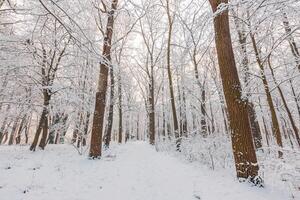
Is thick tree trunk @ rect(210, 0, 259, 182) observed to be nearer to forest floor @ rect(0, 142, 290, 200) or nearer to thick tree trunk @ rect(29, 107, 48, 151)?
forest floor @ rect(0, 142, 290, 200)

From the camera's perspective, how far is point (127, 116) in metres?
38.8

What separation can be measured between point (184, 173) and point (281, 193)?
2794 millimetres

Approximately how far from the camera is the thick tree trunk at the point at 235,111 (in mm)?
5281

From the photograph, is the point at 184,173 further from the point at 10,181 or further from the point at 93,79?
the point at 93,79

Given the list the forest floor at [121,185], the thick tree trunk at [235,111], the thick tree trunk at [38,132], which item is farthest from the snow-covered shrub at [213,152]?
the thick tree trunk at [38,132]

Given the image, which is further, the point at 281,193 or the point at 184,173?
the point at 184,173

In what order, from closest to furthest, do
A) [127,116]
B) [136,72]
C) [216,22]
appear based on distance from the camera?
[216,22], [136,72], [127,116]

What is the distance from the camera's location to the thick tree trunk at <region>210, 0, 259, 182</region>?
5.28 m

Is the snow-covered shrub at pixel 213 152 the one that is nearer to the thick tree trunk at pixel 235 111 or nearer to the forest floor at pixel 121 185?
the forest floor at pixel 121 185

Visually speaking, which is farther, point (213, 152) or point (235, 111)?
point (213, 152)

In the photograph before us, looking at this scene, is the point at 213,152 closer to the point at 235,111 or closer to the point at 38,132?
the point at 235,111

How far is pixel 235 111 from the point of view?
550 centimetres

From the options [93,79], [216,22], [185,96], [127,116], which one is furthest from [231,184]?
[127,116]

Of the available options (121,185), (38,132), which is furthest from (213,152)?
(38,132)
